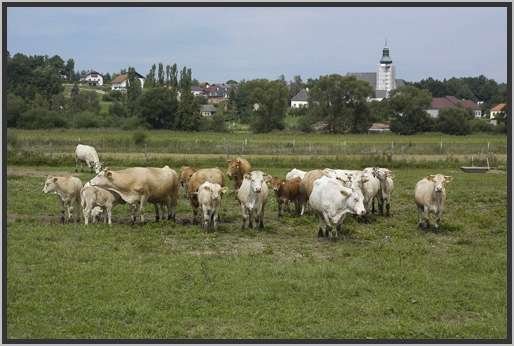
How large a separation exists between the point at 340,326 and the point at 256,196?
7.94 m

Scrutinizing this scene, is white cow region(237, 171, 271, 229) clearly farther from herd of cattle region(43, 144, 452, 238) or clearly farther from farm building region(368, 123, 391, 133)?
farm building region(368, 123, 391, 133)

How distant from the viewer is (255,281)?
1150 cm

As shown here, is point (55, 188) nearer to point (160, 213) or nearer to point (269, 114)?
point (160, 213)

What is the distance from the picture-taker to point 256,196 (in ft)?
55.6

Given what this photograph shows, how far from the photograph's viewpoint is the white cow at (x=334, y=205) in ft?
51.5

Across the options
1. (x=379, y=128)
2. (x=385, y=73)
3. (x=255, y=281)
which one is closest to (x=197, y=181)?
(x=255, y=281)

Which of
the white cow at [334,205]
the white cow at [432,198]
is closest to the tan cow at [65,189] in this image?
the white cow at [334,205]

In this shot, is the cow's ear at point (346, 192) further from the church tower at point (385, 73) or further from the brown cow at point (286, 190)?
the church tower at point (385, 73)

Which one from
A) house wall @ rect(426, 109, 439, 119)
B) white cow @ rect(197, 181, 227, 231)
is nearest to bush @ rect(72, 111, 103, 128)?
house wall @ rect(426, 109, 439, 119)

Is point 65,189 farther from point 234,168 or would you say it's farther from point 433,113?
point 433,113

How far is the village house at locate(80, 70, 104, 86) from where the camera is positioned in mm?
146800

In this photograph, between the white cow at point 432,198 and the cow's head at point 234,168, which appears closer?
the white cow at point 432,198

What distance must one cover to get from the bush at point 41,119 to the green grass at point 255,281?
56711 mm

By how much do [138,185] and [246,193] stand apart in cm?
309
